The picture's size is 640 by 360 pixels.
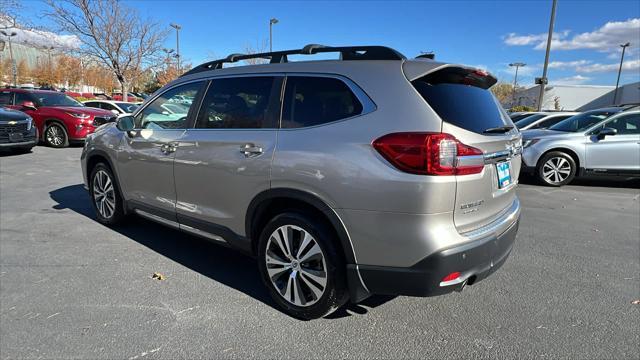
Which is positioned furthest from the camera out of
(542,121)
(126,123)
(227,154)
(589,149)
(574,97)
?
(574,97)

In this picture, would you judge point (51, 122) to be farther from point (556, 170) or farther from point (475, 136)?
point (556, 170)

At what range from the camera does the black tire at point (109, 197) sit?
15.0ft

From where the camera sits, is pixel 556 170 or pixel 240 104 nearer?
pixel 240 104

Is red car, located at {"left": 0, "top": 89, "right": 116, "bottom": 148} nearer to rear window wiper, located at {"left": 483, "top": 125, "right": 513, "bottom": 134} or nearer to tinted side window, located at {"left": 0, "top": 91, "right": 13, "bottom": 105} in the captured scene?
tinted side window, located at {"left": 0, "top": 91, "right": 13, "bottom": 105}

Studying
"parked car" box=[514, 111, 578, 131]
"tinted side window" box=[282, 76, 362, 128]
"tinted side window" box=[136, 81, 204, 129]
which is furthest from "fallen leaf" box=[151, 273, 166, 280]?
"parked car" box=[514, 111, 578, 131]

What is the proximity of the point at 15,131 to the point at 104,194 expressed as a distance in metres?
7.15

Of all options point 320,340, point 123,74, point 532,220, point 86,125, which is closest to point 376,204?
point 320,340

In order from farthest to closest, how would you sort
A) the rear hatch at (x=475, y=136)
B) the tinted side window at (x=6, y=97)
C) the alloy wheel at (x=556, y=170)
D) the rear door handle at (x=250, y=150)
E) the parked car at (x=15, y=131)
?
the tinted side window at (x=6, y=97), the parked car at (x=15, y=131), the alloy wheel at (x=556, y=170), the rear door handle at (x=250, y=150), the rear hatch at (x=475, y=136)

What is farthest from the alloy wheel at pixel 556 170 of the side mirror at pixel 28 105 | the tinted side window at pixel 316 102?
the side mirror at pixel 28 105

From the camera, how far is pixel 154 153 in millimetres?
3852

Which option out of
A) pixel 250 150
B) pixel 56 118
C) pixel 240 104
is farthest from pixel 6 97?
pixel 250 150

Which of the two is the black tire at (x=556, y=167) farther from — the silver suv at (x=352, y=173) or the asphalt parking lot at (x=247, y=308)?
the silver suv at (x=352, y=173)

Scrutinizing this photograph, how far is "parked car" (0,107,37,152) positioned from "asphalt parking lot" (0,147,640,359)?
629cm

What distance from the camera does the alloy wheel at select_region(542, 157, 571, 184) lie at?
7.97 m
